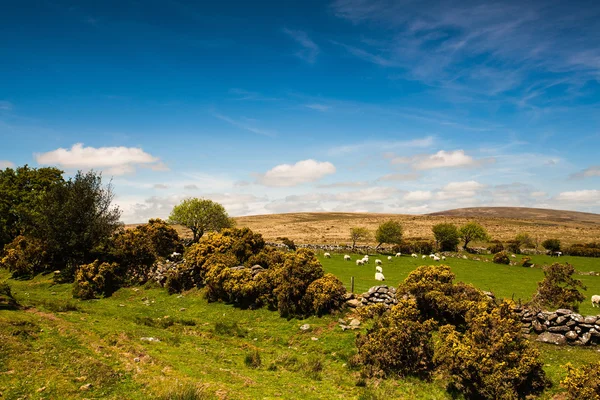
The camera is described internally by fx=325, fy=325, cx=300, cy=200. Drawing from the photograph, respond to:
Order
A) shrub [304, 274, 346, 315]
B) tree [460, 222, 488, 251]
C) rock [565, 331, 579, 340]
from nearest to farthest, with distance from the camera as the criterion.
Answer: rock [565, 331, 579, 340]
shrub [304, 274, 346, 315]
tree [460, 222, 488, 251]

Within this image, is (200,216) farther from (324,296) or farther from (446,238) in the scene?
(446,238)

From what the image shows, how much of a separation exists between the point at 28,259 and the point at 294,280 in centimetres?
3576

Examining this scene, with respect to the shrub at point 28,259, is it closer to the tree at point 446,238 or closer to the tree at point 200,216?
the tree at point 200,216

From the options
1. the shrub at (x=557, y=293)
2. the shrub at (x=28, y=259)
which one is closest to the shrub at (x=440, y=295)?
the shrub at (x=557, y=293)

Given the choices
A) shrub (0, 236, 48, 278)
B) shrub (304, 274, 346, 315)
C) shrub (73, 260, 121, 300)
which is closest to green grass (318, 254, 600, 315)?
shrub (304, 274, 346, 315)

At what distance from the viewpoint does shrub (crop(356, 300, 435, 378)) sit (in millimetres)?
16219

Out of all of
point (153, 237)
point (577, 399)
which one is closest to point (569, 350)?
point (577, 399)

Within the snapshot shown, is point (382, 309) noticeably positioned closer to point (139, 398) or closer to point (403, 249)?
point (139, 398)

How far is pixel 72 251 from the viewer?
3884 centimetres

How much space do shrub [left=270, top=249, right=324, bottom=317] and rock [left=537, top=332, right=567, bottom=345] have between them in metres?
14.3

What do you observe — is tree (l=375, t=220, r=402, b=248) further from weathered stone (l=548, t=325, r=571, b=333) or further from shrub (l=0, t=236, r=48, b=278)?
shrub (l=0, t=236, r=48, b=278)

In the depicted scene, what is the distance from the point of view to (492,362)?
46.7 feet

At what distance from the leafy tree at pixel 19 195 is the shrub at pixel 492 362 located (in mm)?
49856

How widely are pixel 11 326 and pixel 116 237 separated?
2307 centimetres
